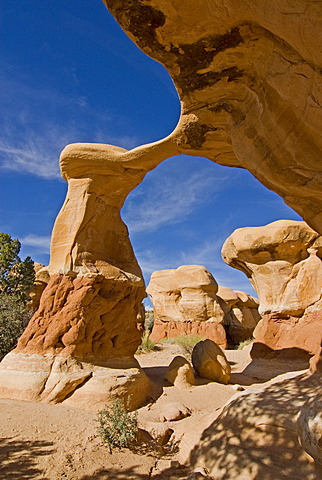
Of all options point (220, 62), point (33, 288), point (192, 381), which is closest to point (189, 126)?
point (220, 62)

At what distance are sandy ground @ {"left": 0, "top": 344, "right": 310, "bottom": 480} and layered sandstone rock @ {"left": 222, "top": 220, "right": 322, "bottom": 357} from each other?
4650mm

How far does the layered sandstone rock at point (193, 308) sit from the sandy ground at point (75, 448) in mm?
13801

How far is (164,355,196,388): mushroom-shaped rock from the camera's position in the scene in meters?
8.49

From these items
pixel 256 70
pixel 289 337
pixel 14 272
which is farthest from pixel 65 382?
pixel 14 272

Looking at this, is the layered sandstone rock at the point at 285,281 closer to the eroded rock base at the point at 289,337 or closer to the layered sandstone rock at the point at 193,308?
the eroded rock base at the point at 289,337

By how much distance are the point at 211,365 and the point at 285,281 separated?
3.85 m

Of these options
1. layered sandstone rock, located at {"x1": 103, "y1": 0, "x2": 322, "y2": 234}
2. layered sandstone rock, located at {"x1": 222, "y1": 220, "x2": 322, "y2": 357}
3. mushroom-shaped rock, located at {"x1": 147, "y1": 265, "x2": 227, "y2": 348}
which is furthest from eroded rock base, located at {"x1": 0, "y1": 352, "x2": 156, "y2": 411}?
mushroom-shaped rock, located at {"x1": 147, "y1": 265, "x2": 227, "y2": 348}

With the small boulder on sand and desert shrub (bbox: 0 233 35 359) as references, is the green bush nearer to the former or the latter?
desert shrub (bbox: 0 233 35 359)

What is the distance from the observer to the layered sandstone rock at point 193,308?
20.8m

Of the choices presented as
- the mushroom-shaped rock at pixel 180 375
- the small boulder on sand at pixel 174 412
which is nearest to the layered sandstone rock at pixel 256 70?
the small boulder on sand at pixel 174 412

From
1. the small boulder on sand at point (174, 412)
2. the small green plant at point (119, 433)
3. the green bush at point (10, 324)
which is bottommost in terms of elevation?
the small boulder on sand at point (174, 412)

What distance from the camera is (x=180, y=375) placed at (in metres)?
8.58

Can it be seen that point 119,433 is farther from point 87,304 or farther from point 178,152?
point 178,152

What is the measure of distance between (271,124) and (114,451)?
16.1ft
